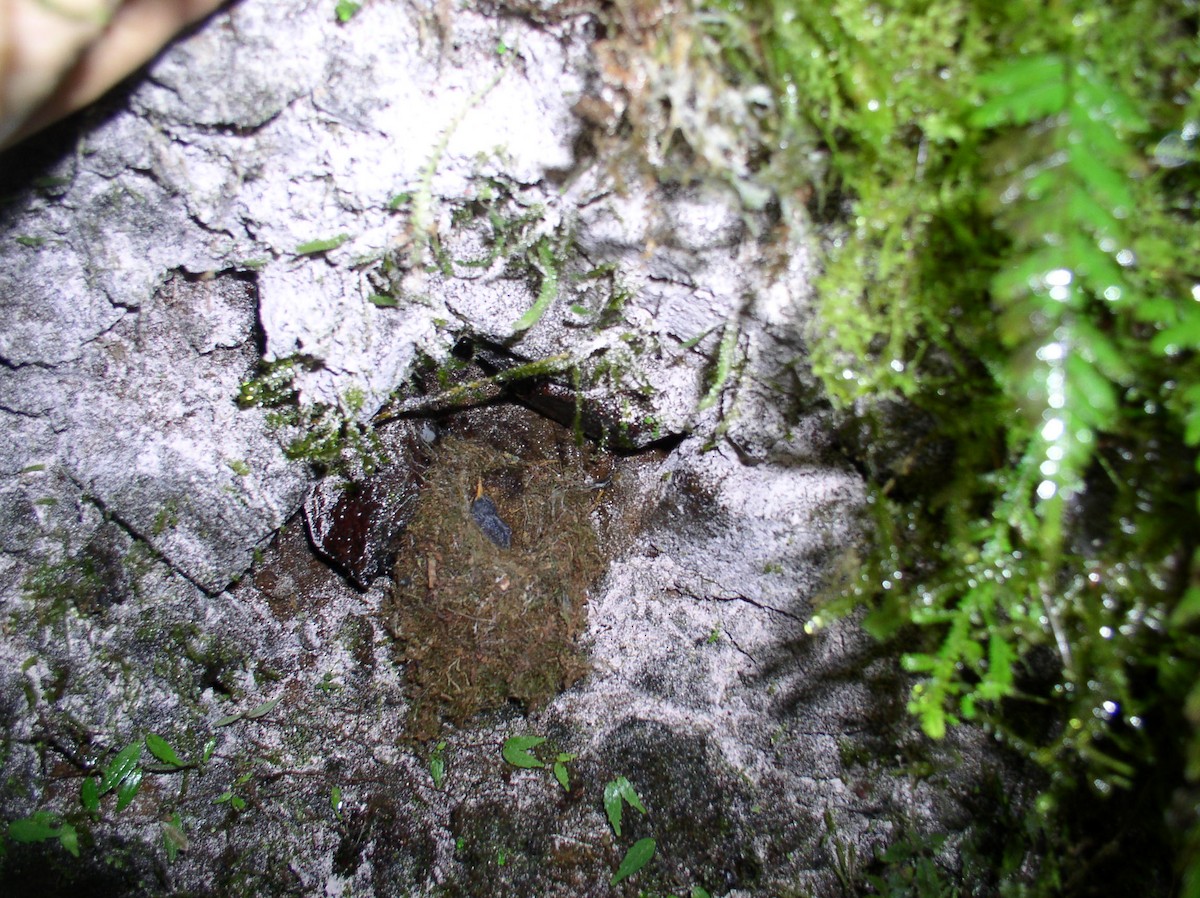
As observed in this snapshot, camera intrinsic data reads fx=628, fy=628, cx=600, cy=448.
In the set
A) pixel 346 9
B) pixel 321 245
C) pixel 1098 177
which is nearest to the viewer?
pixel 1098 177

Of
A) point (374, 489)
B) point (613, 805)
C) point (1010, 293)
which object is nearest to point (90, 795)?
point (374, 489)

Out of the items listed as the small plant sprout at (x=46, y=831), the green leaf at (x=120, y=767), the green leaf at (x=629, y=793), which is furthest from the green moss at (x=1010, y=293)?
the small plant sprout at (x=46, y=831)

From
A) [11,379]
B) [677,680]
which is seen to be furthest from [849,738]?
[11,379]

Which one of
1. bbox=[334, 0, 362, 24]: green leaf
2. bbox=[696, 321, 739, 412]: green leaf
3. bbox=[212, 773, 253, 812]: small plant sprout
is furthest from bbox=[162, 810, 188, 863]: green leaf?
bbox=[334, 0, 362, 24]: green leaf

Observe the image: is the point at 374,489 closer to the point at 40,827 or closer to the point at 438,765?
the point at 438,765

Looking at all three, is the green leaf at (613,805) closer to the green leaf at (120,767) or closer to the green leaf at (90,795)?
the green leaf at (120,767)

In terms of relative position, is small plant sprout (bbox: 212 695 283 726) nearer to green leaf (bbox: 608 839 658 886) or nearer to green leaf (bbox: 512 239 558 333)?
green leaf (bbox: 608 839 658 886)

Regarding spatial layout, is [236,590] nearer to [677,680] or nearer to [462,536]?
[462,536]
